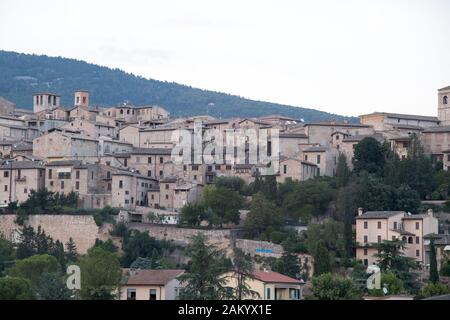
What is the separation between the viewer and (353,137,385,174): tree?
2312 inches

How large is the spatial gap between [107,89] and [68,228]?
88.9 m

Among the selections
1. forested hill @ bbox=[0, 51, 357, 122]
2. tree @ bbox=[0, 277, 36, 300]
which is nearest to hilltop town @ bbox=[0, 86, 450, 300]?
tree @ bbox=[0, 277, 36, 300]

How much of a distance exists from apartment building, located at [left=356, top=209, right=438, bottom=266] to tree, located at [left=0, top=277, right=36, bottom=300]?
18.5m

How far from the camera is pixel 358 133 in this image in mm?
64812

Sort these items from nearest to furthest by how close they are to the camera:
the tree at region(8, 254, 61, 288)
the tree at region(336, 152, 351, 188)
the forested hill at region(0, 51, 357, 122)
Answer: the tree at region(8, 254, 61, 288) → the tree at region(336, 152, 351, 188) → the forested hill at region(0, 51, 357, 122)

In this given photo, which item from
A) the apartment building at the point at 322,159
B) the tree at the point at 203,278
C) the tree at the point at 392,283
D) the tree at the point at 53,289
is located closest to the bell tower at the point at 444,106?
the apartment building at the point at 322,159

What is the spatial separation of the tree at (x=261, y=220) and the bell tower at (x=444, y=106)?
15.8 meters

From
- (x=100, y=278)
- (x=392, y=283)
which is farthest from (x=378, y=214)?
(x=100, y=278)

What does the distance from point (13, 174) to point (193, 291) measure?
30.6 metres

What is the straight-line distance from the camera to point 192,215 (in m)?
55.1

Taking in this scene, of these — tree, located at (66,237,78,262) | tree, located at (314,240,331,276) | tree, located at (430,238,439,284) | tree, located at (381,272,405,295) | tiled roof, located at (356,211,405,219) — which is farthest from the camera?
tree, located at (66,237,78,262)

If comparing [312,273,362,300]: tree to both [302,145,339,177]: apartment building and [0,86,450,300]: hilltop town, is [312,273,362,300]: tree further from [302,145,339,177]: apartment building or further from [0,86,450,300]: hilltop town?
[302,145,339,177]: apartment building

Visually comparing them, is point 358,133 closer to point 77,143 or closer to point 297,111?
point 77,143

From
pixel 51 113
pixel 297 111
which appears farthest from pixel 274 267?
pixel 297 111
